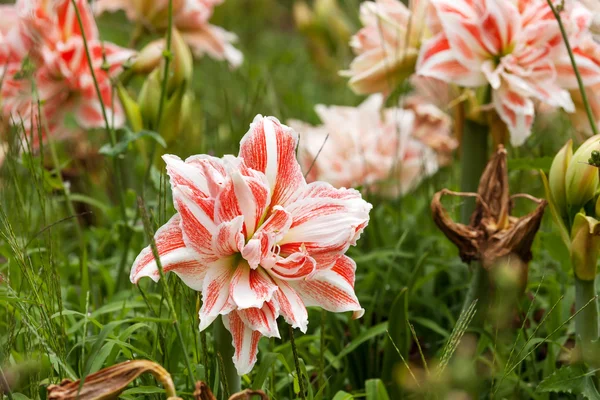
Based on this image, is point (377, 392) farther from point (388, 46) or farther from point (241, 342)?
point (388, 46)

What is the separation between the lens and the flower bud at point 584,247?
3.11ft

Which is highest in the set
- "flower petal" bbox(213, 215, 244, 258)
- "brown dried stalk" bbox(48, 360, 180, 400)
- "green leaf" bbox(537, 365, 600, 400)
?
"flower petal" bbox(213, 215, 244, 258)

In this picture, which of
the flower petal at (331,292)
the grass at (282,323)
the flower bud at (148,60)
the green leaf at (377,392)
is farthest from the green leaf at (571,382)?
the flower bud at (148,60)

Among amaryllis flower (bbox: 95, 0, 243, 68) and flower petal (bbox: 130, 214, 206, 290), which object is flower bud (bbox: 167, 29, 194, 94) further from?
flower petal (bbox: 130, 214, 206, 290)

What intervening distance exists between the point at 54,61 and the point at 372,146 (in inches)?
30.6

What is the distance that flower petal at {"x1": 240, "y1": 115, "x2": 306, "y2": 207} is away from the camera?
32.3 inches

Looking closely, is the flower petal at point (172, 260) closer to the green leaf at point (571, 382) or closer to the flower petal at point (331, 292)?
the flower petal at point (331, 292)

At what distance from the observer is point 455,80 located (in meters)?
1.28

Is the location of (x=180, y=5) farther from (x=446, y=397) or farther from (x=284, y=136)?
(x=446, y=397)

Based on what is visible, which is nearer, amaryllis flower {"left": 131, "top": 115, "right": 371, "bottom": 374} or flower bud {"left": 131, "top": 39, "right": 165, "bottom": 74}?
amaryllis flower {"left": 131, "top": 115, "right": 371, "bottom": 374}

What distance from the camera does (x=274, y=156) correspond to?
0.82 metres

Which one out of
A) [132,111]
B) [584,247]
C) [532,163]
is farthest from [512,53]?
[132,111]

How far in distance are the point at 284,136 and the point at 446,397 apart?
31cm

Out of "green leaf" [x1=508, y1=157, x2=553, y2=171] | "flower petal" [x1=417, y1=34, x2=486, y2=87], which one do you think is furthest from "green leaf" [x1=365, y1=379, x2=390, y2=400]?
"flower petal" [x1=417, y1=34, x2=486, y2=87]
